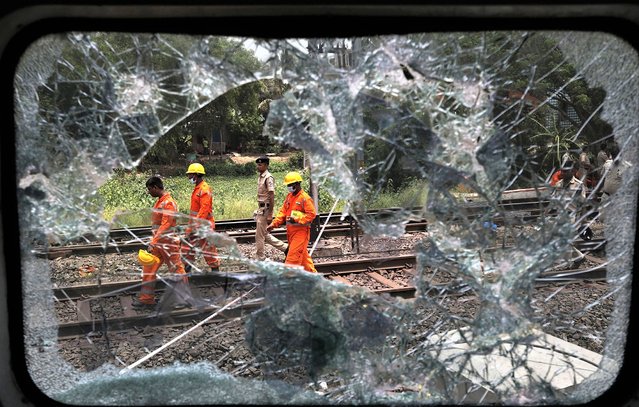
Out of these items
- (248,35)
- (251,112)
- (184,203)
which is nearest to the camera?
(248,35)

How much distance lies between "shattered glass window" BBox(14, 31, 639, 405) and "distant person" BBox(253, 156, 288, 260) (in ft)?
19.6

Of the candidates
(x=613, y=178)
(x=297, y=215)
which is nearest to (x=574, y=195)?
(x=613, y=178)

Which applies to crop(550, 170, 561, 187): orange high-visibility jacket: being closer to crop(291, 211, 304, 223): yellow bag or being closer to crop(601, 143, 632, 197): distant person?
crop(601, 143, 632, 197): distant person

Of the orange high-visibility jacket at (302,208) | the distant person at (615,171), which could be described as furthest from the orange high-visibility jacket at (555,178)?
the orange high-visibility jacket at (302,208)

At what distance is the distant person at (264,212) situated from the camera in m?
8.37

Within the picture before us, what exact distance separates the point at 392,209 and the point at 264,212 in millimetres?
6117

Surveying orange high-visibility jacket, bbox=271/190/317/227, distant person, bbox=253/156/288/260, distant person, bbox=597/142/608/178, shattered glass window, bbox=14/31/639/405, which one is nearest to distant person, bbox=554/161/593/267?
shattered glass window, bbox=14/31/639/405

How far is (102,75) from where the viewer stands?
2.10 meters

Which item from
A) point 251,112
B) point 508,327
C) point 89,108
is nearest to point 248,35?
point 89,108

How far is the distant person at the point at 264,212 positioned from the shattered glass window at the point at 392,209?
5985 mm

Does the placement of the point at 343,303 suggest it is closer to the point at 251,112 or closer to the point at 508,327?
the point at 508,327

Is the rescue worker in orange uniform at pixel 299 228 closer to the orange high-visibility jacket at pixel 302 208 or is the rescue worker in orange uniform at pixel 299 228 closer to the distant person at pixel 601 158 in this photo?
the orange high-visibility jacket at pixel 302 208

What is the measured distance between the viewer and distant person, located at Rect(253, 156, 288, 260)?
837 centimetres

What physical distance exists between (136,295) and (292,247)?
3078 mm
